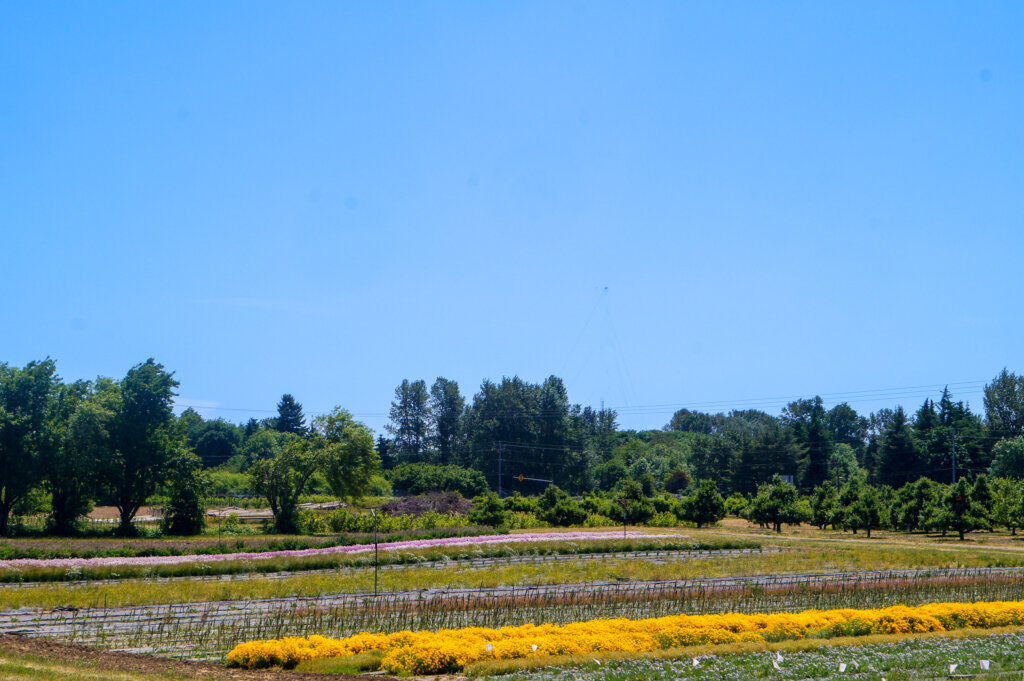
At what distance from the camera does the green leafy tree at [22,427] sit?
5359 centimetres

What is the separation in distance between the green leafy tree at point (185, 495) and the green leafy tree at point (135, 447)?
2.48ft

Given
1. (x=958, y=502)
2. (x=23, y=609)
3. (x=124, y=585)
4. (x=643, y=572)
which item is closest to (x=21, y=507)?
(x=124, y=585)

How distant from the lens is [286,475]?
59969 millimetres

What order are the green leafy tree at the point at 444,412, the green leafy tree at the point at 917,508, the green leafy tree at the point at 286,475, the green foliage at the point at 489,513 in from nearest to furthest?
the green leafy tree at the point at 917,508 < the green leafy tree at the point at 286,475 < the green foliage at the point at 489,513 < the green leafy tree at the point at 444,412

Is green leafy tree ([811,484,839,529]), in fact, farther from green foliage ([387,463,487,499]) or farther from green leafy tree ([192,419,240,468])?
green leafy tree ([192,419,240,468])

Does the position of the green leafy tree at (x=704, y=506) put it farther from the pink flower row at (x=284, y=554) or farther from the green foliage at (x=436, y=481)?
the green foliage at (x=436, y=481)

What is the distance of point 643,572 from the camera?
3284 centimetres

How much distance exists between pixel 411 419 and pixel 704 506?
7561cm

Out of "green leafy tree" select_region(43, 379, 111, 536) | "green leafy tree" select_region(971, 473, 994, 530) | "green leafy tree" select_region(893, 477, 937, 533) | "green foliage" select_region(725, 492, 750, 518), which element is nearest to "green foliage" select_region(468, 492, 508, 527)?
"green foliage" select_region(725, 492, 750, 518)

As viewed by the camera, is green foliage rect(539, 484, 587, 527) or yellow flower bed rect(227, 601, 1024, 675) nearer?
yellow flower bed rect(227, 601, 1024, 675)

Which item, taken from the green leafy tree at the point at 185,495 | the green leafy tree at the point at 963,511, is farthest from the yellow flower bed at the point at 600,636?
the green leafy tree at the point at 185,495

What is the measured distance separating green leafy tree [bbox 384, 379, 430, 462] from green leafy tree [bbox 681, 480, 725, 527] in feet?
240

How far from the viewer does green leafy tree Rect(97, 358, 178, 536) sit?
186 ft

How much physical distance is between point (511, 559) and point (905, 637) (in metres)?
22.4
